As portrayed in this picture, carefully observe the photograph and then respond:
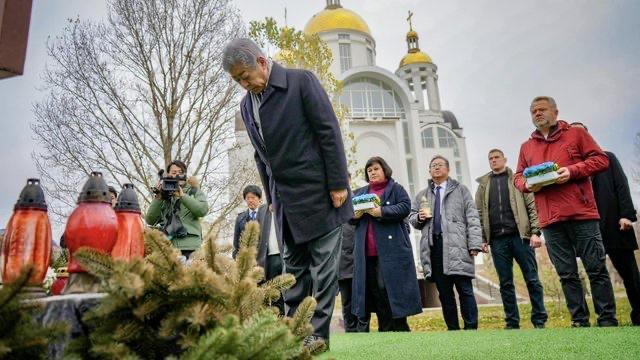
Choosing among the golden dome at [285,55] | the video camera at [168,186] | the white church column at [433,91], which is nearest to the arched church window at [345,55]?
the white church column at [433,91]

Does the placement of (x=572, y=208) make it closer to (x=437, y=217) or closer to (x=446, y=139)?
(x=437, y=217)

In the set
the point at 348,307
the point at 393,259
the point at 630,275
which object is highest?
the point at 393,259

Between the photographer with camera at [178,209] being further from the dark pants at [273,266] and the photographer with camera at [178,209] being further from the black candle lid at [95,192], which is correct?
the black candle lid at [95,192]

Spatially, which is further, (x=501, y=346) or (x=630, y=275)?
(x=630, y=275)

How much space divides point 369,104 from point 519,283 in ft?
56.5

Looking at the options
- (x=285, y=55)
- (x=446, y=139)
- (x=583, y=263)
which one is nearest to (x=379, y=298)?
(x=583, y=263)

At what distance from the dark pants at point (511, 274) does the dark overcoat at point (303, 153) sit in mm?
3035

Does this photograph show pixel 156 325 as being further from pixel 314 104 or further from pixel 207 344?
pixel 314 104

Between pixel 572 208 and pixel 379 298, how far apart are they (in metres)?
2.09

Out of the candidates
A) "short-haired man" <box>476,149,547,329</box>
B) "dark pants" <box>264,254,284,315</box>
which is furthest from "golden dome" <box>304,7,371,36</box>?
"short-haired man" <box>476,149,547,329</box>

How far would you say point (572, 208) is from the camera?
12.5ft

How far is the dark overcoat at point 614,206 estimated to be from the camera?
4.43m

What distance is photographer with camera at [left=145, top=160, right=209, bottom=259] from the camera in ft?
14.0

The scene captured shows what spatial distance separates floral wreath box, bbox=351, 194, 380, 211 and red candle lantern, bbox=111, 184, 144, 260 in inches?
135
